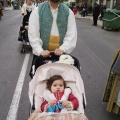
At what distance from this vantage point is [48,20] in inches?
140

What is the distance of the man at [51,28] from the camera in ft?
11.7

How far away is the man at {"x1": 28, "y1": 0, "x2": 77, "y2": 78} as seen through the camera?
3.56m

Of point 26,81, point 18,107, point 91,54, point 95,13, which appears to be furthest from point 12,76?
point 95,13

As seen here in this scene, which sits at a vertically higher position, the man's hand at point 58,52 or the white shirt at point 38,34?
the white shirt at point 38,34

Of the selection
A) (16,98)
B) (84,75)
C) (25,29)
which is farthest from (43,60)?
(25,29)

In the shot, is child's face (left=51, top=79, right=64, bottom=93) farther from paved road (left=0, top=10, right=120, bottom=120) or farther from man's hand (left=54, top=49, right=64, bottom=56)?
paved road (left=0, top=10, right=120, bottom=120)

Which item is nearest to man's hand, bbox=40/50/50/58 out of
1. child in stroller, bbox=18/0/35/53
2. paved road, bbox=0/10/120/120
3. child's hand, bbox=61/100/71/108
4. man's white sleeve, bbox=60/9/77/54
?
man's white sleeve, bbox=60/9/77/54

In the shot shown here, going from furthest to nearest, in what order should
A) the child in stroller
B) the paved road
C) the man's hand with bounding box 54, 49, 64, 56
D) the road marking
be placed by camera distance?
1. the child in stroller
2. the paved road
3. the road marking
4. the man's hand with bounding box 54, 49, 64, 56

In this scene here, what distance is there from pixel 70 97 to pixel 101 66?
15.2 ft

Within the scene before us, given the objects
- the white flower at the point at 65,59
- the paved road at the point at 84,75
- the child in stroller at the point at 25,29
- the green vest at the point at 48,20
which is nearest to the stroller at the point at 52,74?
the white flower at the point at 65,59

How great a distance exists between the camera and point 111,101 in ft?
13.8

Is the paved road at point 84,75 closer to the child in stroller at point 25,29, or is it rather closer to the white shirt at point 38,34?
the child in stroller at point 25,29

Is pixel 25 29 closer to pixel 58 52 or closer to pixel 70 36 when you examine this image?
pixel 70 36

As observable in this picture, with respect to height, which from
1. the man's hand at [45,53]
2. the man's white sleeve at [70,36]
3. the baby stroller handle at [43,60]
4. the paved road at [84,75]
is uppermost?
the man's white sleeve at [70,36]
